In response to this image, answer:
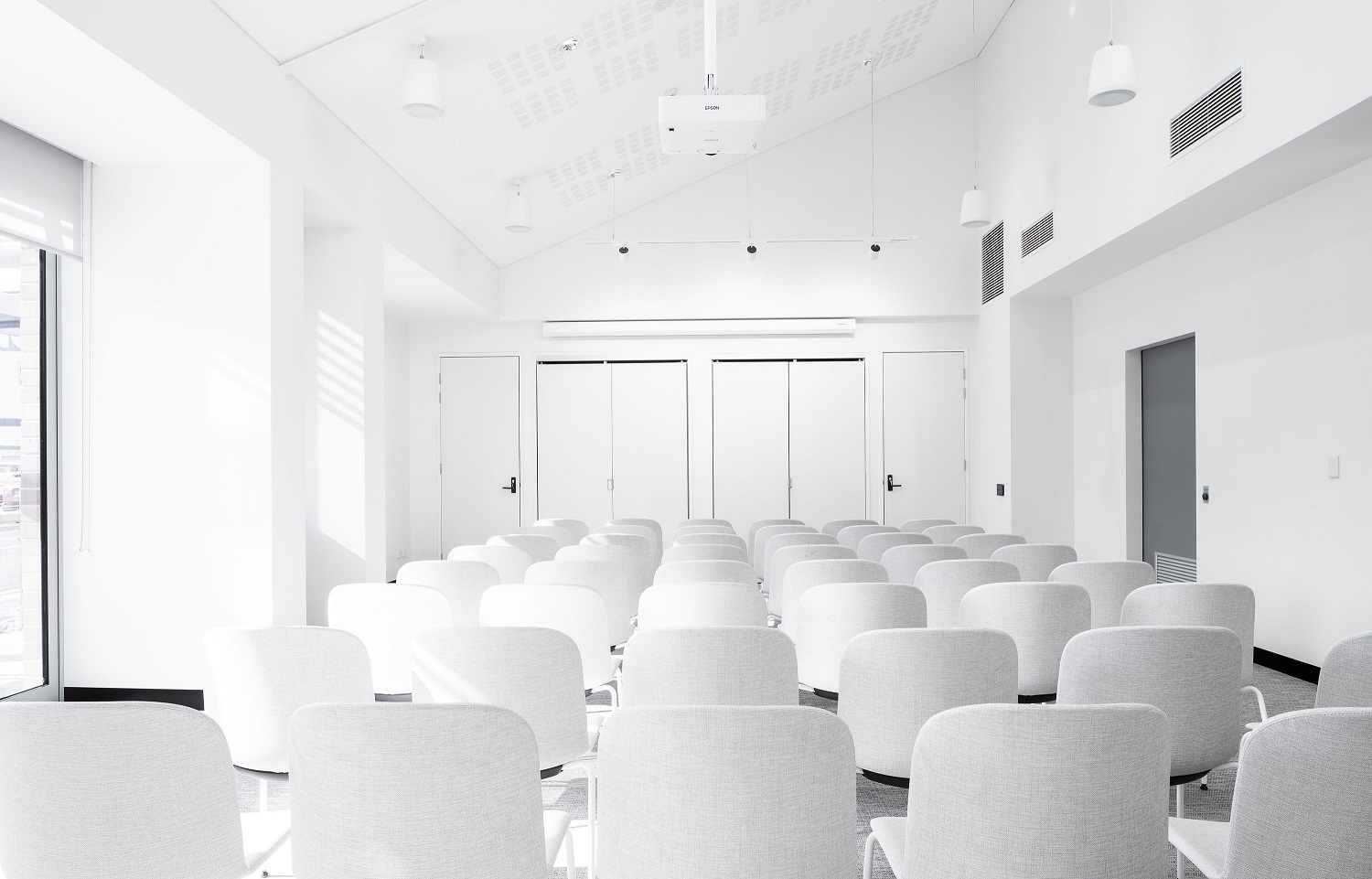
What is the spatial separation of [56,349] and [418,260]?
3112mm

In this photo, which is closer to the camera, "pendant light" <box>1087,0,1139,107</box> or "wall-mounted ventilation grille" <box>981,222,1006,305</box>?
"pendant light" <box>1087,0,1139,107</box>

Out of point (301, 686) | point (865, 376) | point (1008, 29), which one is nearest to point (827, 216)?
point (865, 376)

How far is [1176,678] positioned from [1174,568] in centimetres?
577

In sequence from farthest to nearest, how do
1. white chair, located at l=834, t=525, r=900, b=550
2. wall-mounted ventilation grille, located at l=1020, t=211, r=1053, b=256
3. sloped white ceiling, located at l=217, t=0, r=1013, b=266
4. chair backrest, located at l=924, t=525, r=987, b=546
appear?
wall-mounted ventilation grille, located at l=1020, t=211, r=1053, b=256, white chair, located at l=834, t=525, r=900, b=550, chair backrest, located at l=924, t=525, r=987, b=546, sloped white ceiling, located at l=217, t=0, r=1013, b=266

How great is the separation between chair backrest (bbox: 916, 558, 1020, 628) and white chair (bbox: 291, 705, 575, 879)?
257cm

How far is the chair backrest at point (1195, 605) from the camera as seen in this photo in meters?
3.28

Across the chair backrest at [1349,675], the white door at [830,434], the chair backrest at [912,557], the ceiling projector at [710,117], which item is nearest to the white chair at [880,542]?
the chair backrest at [912,557]

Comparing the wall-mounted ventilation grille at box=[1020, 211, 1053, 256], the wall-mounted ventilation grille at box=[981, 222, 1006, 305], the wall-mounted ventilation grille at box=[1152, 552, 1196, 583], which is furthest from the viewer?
the wall-mounted ventilation grille at box=[981, 222, 1006, 305]

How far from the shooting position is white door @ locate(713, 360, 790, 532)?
35.8 feet

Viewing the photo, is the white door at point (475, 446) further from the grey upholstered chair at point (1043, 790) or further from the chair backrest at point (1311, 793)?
the chair backrest at point (1311, 793)

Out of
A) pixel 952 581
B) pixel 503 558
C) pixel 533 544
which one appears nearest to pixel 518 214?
pixel 533 544

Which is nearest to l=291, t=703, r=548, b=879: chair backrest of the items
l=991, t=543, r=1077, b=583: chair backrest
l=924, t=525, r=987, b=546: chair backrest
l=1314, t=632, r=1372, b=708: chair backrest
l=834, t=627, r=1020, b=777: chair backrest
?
l=834, t=627, r=1020, b=777: chair backrest

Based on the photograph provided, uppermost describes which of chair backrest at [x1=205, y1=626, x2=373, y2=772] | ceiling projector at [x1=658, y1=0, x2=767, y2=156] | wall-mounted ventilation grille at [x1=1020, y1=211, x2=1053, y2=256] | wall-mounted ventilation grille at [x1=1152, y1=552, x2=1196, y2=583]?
wall-mounted ventilation grille at [x1=1020, y1=211, x2=1053, y2=256]

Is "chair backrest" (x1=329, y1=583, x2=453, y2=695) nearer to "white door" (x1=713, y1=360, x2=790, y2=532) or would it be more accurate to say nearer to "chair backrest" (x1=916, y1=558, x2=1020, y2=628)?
"chair backrest" (x1=916, y1=558, x2=1020, y2=628)
